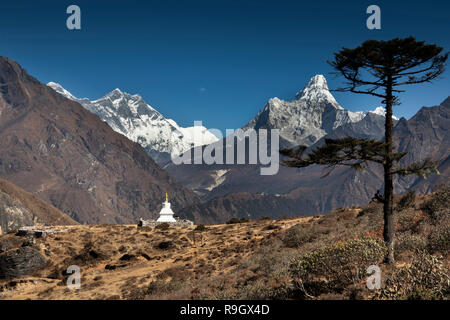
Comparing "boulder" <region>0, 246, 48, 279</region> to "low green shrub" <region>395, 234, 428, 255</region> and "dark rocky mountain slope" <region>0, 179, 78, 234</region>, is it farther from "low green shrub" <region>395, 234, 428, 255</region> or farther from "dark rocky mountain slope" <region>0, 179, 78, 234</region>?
"dark rocky mountain slope" <region>0, 179, 78, 234</region>

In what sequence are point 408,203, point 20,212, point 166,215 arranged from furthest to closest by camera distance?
point 20,212, point 166,215, point 408,203

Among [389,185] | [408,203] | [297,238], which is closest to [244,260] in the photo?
[297,238]

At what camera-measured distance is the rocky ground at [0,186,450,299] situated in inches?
495

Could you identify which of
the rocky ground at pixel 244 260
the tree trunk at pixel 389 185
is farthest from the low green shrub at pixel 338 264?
the tree trunk at pixel 389 185

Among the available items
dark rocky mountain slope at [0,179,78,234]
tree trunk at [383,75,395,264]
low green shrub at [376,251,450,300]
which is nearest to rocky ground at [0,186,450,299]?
low green shrub at [376,251,450,300]

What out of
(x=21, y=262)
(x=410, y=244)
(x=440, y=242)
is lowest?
(x=21, y=262)

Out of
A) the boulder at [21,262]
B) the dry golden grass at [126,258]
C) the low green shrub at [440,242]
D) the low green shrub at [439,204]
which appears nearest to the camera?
the low green shrub at [440,242]

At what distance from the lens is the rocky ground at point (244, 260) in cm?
1257

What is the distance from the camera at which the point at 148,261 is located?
107 feet

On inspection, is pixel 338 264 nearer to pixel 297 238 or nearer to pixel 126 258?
pixel 297 238

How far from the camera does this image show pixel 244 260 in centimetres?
2380

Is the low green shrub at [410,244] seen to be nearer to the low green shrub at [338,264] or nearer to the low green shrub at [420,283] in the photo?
the low green shrub at [338,264]

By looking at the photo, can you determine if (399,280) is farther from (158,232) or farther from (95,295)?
(158,232)
